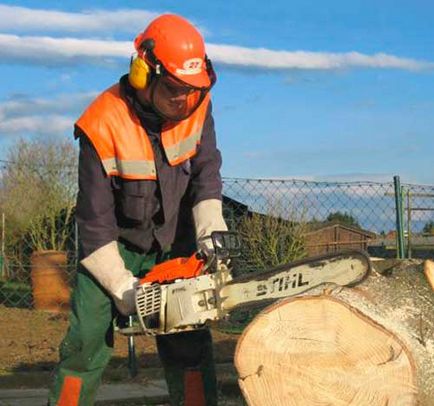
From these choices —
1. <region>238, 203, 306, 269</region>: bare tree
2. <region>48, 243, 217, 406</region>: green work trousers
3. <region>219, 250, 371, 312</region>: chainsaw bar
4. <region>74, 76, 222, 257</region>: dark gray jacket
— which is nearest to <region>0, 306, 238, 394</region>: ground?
<region>238, 203, 306, 269</region>: bare tree

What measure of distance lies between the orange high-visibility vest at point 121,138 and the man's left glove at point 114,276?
335 mm

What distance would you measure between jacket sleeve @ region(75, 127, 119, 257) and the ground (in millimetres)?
3152

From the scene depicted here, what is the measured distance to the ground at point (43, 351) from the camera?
21.9ft

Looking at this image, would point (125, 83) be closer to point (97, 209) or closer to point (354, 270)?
point (97, 209)

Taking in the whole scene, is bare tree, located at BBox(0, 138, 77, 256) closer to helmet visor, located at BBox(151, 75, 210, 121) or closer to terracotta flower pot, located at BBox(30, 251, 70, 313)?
terracotta flower pot, located at BBox(30, 251, 70, 313)

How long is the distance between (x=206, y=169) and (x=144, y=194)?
0.38 meters

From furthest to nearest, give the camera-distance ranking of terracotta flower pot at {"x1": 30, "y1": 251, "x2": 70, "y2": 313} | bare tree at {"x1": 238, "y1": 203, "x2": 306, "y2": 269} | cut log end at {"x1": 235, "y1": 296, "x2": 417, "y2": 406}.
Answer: terracotta flower pot at {"x1": 30, "y1": 251, "x2": 70, "y2": 313} → bare tree at {"x1": 238, "y1": 203, "x2": 306, "y2": 269} → cut log end at {"x1": 235, "y1": 296, "x2": 417, "y2": 406}

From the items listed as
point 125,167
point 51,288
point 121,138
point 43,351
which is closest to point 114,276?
point 125,167

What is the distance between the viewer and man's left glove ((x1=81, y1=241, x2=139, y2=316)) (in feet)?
11.8

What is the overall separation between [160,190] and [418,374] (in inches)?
53.6

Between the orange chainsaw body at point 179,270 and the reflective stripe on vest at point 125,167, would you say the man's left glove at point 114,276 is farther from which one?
the reflective stripe on vest at point 125,167

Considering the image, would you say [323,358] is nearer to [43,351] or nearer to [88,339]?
[88,339]

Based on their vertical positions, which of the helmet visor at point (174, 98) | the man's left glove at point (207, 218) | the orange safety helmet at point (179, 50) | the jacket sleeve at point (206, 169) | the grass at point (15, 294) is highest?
the orange safety helmet at point (179, 50)

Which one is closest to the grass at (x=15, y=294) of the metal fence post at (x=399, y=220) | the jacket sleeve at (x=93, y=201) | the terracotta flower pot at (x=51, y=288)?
the terracotta flower pot at (x=51, y=288)
